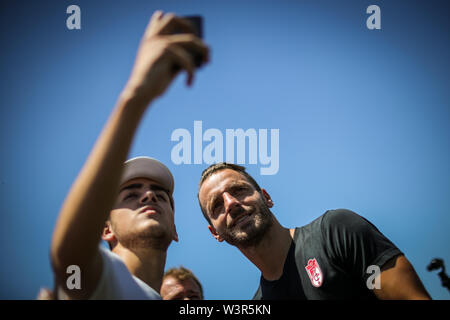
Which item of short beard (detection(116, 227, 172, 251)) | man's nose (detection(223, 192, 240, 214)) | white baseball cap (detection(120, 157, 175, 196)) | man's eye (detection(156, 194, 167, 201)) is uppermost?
white baseball cap (detection(120, 157, 175, 196))

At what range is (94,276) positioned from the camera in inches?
59.2

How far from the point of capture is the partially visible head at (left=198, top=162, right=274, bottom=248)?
298 cm

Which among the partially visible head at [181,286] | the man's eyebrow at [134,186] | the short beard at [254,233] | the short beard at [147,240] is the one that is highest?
the man's eyebrow at [134,186]

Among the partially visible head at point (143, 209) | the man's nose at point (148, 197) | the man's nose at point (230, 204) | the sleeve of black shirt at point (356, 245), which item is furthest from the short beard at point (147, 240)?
the sleeve of black shirt at point (356, 245)

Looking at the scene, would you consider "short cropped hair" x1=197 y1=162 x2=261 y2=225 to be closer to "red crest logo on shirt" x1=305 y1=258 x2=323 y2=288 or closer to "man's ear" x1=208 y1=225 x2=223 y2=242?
"man's ear" x1=208 y1=225 x2=223 y2=242

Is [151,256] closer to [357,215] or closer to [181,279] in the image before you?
[357,215]

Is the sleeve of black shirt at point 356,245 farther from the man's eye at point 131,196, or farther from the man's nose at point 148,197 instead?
the man's eye at point 131,196

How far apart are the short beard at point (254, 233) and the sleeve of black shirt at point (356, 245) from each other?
1.63ft

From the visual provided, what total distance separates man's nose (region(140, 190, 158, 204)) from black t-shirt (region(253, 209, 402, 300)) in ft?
3.76

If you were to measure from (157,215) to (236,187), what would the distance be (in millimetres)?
896

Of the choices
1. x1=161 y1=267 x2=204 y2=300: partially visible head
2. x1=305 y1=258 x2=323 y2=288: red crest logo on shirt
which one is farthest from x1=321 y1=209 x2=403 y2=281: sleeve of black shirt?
x1=161 y1=267 x2=204 y2=300: partially visible head

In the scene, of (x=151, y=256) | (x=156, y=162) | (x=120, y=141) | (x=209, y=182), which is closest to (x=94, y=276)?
(x=120, y=141)

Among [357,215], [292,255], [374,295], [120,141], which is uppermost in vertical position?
[120,141]

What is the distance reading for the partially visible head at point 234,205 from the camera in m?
2.98
